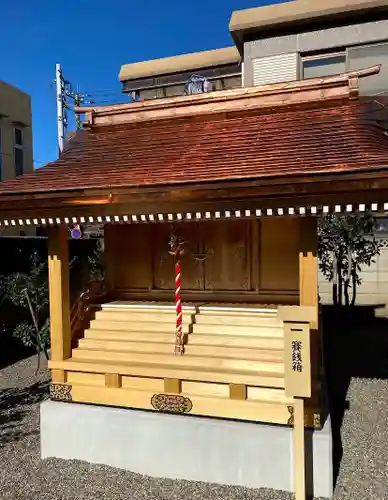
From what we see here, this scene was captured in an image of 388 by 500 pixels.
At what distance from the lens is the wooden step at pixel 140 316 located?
5855 mm

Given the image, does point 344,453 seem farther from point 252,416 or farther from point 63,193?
point 63,193

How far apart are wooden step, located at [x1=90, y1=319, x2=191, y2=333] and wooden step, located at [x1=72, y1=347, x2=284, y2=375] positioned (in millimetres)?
392


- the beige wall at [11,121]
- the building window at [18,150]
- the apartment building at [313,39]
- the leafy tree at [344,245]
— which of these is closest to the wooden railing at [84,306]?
the leafy tree at [344,245]

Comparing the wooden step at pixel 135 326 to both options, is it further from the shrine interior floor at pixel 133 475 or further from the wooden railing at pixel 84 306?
the shrine interior floor at pixel 133 475

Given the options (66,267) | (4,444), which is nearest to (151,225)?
(66,267)

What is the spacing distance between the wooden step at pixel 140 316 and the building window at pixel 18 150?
10300 millimetres

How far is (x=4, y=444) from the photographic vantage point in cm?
579

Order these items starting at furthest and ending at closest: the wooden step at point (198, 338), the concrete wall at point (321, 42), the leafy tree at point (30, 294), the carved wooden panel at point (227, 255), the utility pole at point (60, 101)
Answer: the utility pole at point (60, 101) → the concrete wall at point (321, 42) → the leafy tree at point (30, 294) → the carved wooden panel at point (227, 255) → the wooden step at point (198, 338)

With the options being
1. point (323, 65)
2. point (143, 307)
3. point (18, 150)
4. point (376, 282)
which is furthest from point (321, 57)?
point (18, 150)

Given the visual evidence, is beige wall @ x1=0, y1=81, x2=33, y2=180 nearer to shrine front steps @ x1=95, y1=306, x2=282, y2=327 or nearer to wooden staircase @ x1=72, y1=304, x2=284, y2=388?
shrine front steps @ x1=95, y1=306, x2=282, y2=327

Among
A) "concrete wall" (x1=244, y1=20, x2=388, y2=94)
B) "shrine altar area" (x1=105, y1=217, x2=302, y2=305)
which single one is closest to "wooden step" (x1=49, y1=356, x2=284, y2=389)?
"shrine altar area" (x1=105, y1=217, x2=302, y2=305)

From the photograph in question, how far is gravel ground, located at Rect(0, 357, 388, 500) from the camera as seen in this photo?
457cm

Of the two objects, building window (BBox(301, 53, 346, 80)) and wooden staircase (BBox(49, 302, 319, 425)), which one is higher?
building window (BBox(301, 53, 346, 80))

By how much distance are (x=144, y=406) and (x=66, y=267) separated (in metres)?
2.14
